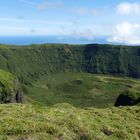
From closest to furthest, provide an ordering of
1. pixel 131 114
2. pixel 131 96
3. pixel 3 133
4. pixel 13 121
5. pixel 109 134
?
pixel 3 133 < pixel 13 121 < pixel 109 134 < pixel 131 114 < pixel 131 96

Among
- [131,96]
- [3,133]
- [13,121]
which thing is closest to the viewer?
[3,133]

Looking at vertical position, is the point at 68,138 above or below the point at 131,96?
above

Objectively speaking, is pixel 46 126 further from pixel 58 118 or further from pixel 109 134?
pixel 109 134

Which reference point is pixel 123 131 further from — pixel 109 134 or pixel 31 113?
pixel 31 113

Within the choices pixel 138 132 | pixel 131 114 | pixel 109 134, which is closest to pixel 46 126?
pixel 109 134

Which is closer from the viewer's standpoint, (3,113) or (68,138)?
(68,138)

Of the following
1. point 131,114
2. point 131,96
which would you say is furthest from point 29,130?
point 131,96
